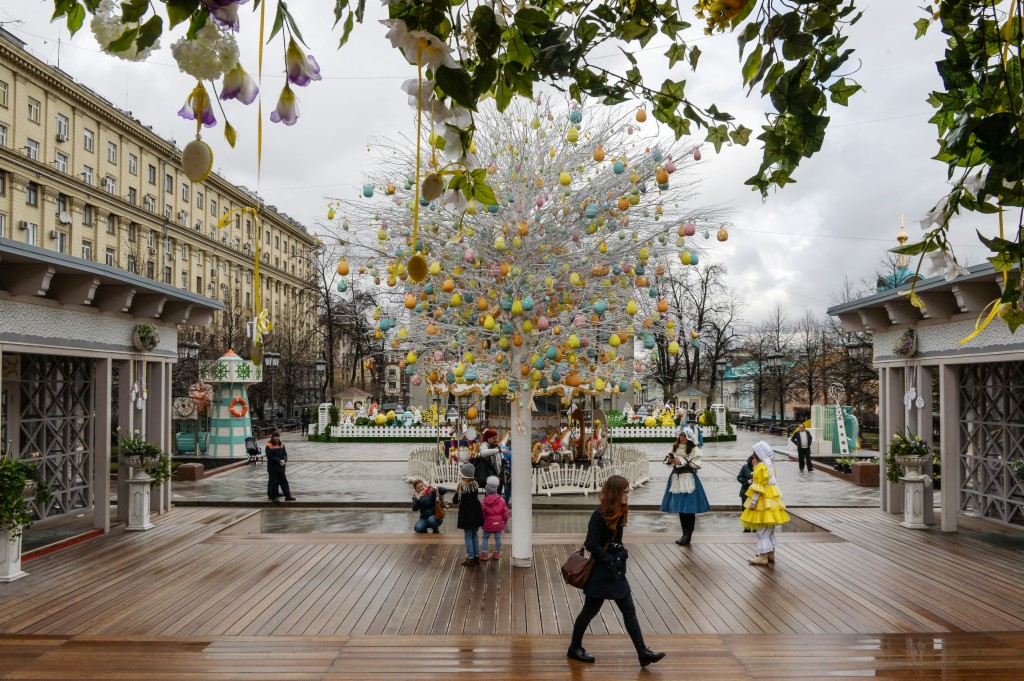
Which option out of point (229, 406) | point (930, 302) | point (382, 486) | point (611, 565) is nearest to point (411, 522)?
point (382, 486)

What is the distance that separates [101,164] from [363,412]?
22.3m

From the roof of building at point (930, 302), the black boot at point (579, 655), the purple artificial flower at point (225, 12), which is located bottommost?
the black boot at point (579, 655)

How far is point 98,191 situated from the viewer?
4225 cm

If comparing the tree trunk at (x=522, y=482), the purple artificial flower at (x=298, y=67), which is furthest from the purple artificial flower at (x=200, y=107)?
the tree trunk at (x=522, y=482)

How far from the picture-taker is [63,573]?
378 inches

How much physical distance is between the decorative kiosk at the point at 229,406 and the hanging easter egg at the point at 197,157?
82.8 feet

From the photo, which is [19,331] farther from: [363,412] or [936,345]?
[363,412]

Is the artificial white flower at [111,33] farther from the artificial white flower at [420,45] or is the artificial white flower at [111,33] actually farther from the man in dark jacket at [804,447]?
the man in dark jacket at [804,447]

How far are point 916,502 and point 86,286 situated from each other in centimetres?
1362

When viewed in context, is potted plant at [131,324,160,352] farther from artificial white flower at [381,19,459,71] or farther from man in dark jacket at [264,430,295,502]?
artificial white flower at [381,19,459,71]

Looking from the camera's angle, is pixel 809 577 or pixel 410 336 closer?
pixel 809 577

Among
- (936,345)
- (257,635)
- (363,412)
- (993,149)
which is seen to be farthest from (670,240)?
(363,412)

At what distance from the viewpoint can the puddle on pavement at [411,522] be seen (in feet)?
44.7

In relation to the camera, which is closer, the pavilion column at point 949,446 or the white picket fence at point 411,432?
the pavilion column at point 949,446
